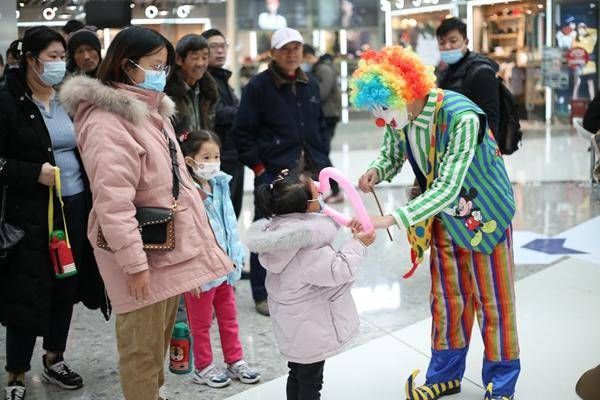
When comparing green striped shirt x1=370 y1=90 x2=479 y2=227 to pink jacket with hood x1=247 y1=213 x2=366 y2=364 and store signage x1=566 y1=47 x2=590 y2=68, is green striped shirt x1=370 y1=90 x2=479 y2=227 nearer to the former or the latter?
pink jacket with hood x1=247 y1=213 x2=366 y2=364

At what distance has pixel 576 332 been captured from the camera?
4.01 m

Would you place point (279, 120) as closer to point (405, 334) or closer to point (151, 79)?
point (405, 334)

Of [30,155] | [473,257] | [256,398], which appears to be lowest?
[256,398]

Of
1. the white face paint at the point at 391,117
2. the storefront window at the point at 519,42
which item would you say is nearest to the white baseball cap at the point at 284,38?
the white face paint at the point at 391,117

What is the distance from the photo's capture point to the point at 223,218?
354 centimetres

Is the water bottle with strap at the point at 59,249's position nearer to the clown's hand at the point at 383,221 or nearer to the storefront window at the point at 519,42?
the clown's hand at the point at 383,221

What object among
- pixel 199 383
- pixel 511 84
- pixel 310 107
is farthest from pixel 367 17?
pixel 199 383

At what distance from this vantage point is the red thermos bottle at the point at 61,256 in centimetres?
320

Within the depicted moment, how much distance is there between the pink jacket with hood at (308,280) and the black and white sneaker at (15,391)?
1.28m

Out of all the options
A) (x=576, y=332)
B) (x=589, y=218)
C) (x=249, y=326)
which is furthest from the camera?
(x=589, y=218)

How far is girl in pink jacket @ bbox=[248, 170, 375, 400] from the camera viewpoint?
8.68 ft

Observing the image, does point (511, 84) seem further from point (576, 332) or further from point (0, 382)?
point (0, 382)

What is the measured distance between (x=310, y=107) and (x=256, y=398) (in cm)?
182

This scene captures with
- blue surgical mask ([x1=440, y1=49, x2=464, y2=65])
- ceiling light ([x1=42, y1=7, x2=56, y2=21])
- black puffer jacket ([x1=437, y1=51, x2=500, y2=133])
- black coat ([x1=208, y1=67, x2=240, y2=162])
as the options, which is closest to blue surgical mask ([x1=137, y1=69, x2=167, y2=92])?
black coat ([x1=208, y1=67, x2=240, y2=162])
